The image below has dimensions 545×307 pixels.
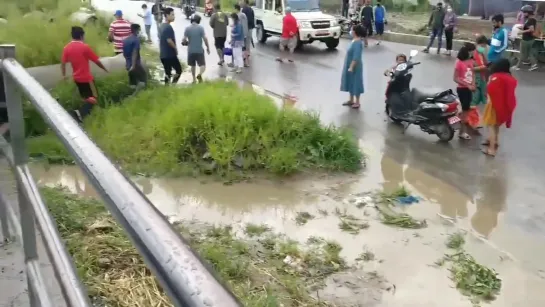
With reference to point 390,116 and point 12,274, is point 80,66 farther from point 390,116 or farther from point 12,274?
point 12,274

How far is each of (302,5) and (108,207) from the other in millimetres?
19960

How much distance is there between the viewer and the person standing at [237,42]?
15344mm

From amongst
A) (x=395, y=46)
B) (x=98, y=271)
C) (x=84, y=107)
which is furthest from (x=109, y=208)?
(x=395, y=46)

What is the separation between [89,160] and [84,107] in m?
8.81

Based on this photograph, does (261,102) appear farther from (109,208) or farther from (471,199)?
(109,208)

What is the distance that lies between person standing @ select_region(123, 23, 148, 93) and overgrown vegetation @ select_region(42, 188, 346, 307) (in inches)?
191

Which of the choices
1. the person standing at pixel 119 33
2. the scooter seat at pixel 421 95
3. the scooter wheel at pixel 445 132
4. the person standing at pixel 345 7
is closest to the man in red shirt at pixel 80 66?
the person standing at pixel 119 33

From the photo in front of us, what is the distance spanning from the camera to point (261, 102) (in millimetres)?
8594

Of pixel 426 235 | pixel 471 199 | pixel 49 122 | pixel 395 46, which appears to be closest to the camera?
pixel 49 122

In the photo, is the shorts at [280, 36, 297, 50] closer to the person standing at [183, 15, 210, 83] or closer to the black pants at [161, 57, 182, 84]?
the person standing at [183, 15, 210, 83]

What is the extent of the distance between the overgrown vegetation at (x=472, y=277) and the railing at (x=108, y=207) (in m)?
3.67

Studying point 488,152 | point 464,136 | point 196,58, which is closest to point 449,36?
point 196,58

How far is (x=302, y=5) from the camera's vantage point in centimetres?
2020

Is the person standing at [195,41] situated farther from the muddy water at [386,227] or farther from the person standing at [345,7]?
the person standing at [345,7]
